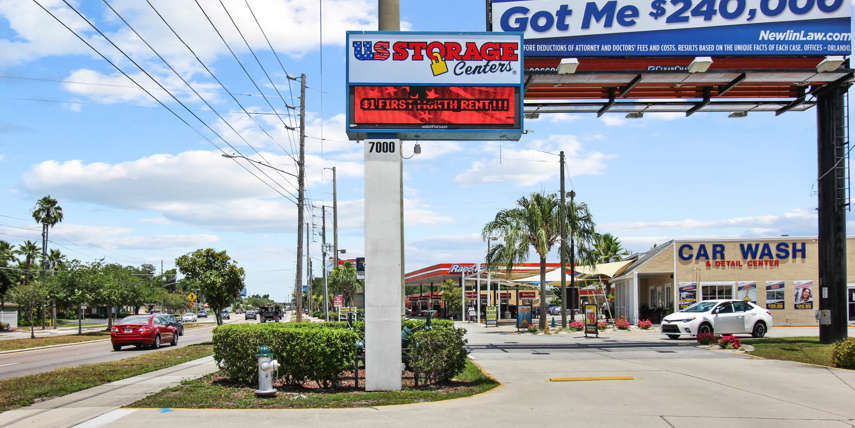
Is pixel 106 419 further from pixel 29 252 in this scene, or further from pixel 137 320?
pixel 29 252

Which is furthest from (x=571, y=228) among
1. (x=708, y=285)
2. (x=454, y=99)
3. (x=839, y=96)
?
(x=454, y=99)

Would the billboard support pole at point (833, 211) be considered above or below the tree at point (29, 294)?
above

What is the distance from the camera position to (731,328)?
25188 millimetres

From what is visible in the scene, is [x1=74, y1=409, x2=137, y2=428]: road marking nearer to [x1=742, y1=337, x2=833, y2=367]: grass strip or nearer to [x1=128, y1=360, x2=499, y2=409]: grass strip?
[x1=128, y1=360, x2=499, y2=409]: grass strip

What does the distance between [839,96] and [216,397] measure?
21036 mm

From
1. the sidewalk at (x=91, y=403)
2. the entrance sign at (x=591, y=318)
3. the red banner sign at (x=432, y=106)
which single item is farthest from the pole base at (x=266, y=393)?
the entrance sign at (x=591, y=318)

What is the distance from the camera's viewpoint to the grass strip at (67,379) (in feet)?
38.1

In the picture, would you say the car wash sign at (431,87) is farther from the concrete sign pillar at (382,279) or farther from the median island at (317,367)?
the median island at (317,367)

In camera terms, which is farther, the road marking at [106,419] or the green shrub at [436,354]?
the green shrub at [436,354]

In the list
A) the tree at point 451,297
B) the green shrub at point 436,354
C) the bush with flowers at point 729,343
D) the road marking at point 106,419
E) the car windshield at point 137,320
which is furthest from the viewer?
the tree at point 451,297

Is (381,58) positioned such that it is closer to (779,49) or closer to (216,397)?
(216,397)

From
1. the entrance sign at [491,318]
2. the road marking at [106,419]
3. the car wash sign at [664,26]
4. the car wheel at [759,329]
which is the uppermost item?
the car wash sign at [664,26]

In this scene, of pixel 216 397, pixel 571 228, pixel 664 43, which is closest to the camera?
pixel 216 397

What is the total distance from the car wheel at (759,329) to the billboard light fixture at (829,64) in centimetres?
986
